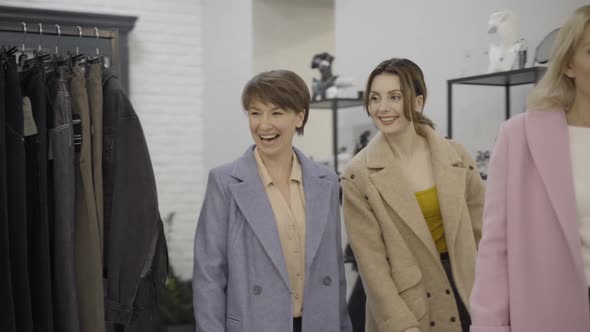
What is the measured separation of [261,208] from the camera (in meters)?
2.07

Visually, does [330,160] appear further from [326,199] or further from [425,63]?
[326,199]

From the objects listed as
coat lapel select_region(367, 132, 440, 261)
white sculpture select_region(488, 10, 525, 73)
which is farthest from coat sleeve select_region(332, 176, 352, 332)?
white sculpture select_region(488, 10, 525, 73)

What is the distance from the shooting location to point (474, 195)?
8.03 feet

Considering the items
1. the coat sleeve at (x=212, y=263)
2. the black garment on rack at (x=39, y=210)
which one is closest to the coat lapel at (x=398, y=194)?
the coat sleeve at (x=212, y=263)

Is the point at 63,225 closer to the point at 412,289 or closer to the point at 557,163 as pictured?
the point at 412,289

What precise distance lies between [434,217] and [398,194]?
162 mm

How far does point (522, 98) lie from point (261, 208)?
1.65 m

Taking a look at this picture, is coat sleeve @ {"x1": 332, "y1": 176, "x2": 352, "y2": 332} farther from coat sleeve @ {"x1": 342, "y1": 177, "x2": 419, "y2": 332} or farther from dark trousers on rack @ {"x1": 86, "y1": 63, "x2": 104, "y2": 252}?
dark trousers on rack @ {"x1": 86, "y1": 63, "x2": 104, "y2": 252}

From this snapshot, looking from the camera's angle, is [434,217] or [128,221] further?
[434,217]

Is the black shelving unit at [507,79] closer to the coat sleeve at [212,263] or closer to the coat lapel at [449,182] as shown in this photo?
the coat lapel at [449,182]

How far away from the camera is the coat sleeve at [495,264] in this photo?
1600 mm

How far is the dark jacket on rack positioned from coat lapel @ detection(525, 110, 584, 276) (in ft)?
3.98

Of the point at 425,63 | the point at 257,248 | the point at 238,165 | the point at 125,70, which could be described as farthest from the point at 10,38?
the point at 125,70

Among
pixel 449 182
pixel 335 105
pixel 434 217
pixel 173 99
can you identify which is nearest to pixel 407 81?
pixel 449 182
